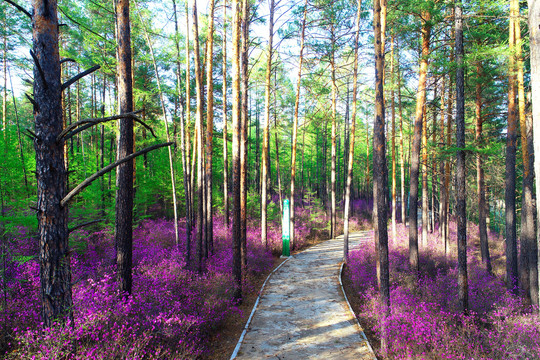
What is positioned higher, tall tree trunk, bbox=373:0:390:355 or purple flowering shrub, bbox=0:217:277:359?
tall tree trunk, bbox=373:0:390:355

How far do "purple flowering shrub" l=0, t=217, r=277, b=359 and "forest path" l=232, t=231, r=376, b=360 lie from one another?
37.1 inches

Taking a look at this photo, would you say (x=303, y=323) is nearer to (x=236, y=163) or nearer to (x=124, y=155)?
(x=236, y=163)

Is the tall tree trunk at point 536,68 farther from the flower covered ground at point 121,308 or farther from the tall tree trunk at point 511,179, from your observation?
the tall tree trunk at point 511,179

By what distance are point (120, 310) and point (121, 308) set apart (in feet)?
0.10

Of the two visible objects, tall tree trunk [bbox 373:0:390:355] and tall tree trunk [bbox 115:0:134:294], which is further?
tall tree trunk [bbox 373:0:390:355]

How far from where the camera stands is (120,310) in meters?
4.46

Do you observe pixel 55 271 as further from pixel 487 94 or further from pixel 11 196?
pixel 487 94

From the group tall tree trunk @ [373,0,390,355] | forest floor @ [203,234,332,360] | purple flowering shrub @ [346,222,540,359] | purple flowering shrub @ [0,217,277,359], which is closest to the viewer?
purple flowering shrub @ [0,217,277,359]

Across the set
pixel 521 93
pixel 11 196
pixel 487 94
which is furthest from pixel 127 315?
pixel 487 94

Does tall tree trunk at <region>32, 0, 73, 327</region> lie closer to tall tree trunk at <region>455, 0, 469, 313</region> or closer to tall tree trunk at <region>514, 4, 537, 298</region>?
tall tree trunk at <region>455, 0, 469, 313</region>

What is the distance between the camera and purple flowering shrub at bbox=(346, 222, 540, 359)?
4.55 meters

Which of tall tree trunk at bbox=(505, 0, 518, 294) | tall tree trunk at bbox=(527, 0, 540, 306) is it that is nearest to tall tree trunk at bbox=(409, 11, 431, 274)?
tall tree trunk at bbox=(505, 0, 518, 294)

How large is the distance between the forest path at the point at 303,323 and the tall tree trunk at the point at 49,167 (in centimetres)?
387

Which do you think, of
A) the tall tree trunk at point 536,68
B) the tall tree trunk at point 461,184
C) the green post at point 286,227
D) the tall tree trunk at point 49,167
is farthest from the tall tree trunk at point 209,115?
the tall tree trunk at point 536,68
